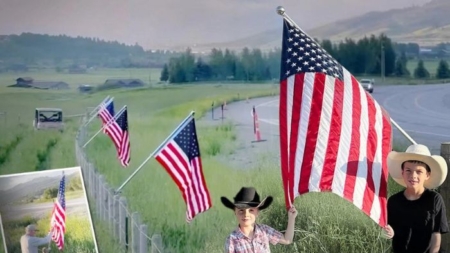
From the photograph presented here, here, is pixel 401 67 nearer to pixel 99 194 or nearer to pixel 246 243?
pixel 246 243

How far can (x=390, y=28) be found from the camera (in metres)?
5.28

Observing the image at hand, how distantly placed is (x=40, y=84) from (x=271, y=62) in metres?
1.48

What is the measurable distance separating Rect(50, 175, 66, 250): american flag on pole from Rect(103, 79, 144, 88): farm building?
27.2 inches

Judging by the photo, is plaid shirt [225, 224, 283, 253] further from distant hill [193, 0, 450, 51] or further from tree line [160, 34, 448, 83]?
distant hill [193, 0, 450, 51]

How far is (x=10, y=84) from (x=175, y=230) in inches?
55.3

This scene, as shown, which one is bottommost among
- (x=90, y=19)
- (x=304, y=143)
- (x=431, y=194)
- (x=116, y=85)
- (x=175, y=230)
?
(x=175, y=230)

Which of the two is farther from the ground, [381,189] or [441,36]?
[441,36]

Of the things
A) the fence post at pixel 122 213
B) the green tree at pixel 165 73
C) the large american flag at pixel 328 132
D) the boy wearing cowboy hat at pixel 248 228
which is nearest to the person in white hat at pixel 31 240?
the fence post at pixel 122 213

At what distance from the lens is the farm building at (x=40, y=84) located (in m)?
5.11

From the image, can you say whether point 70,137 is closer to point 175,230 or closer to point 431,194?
point 175,230

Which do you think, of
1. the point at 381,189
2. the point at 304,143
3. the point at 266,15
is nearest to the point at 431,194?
the point at 381,189

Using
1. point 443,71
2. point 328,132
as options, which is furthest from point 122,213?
point 443,71

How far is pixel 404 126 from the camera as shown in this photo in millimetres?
5352

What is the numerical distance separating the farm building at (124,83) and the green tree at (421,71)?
1790 millimetres
